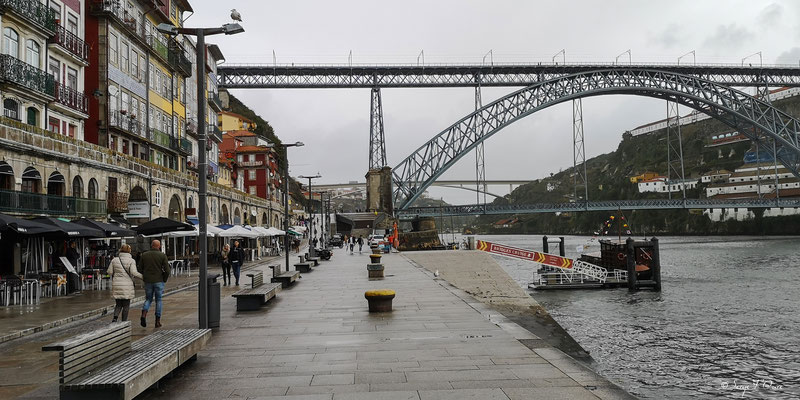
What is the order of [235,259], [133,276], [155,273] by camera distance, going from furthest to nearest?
1. [235,259]
2. [155,273]
3. [133,276]

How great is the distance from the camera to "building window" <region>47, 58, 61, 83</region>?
29.0 m

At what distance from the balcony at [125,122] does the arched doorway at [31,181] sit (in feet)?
38.2

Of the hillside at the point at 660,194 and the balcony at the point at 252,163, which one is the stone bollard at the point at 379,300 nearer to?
the balcony at the point at 252,163

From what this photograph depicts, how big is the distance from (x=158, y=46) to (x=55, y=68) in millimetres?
11994

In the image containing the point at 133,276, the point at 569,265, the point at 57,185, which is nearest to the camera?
the point at 133,276

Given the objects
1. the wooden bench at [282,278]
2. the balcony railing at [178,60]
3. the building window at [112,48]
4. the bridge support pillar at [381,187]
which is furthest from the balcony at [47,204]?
the bridge support pillar at [381,187]

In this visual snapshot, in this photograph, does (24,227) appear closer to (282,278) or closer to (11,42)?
(282,278)

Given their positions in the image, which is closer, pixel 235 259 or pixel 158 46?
pixel 235 259

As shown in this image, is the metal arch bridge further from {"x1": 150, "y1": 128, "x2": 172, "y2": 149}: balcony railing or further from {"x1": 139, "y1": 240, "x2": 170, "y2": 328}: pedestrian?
{"x1": 139, "y1": 240, "x2": 170, "y2": 328}: pedestrian

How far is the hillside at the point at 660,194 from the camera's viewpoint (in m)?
130

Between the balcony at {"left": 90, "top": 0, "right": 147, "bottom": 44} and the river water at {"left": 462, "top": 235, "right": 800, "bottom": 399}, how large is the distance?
95.2 feet

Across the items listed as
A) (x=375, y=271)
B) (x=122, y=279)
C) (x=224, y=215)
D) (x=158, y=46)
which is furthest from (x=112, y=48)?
(x=122, y=279)

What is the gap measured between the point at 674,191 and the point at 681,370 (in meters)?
137

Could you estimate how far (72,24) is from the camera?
31.6m
